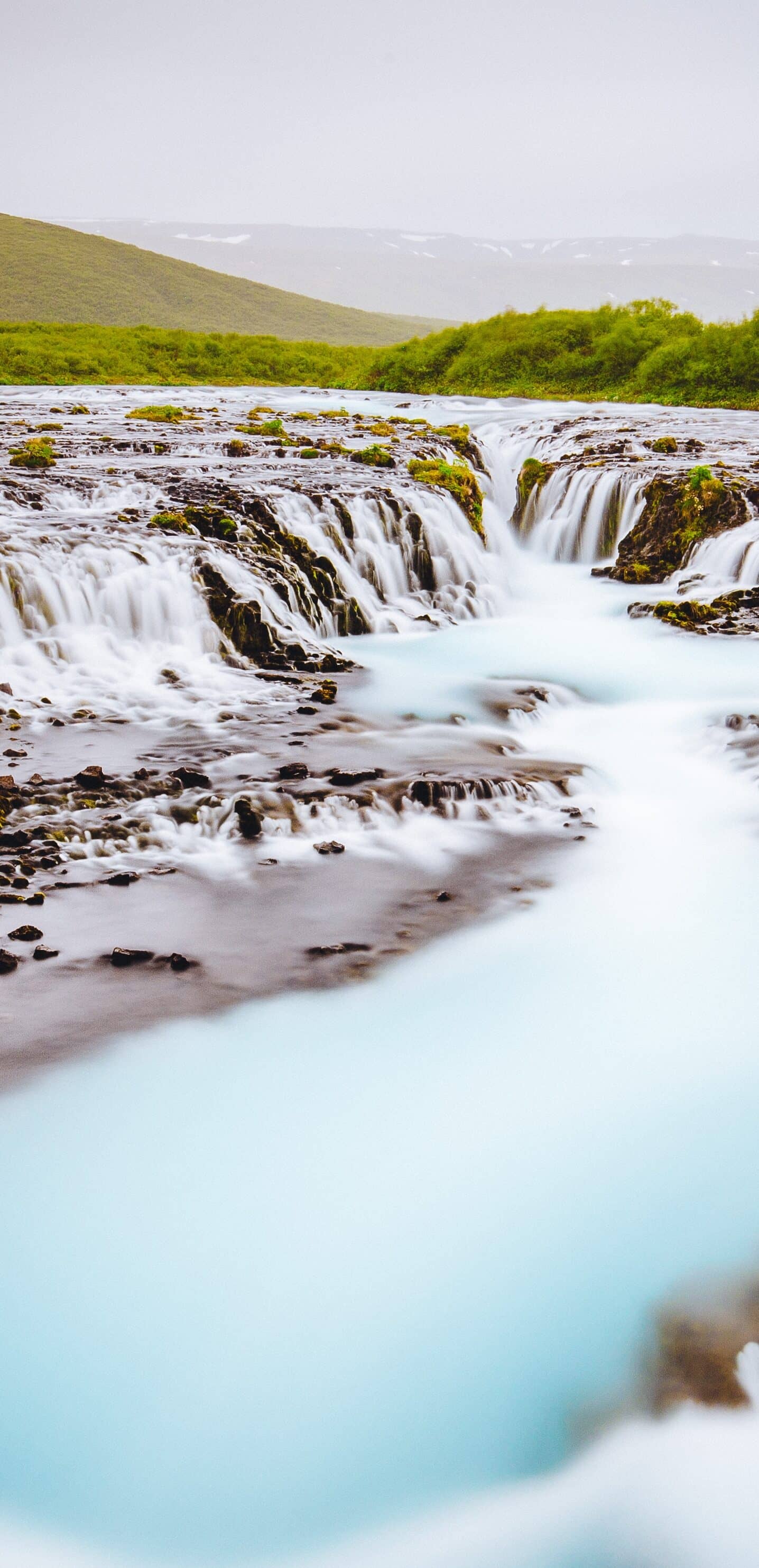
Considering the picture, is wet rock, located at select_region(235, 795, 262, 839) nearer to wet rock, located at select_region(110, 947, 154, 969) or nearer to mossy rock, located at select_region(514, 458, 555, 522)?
wet rock, located at select_region(110, 947, 154, 969)

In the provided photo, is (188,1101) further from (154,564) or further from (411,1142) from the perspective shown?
(154,564)

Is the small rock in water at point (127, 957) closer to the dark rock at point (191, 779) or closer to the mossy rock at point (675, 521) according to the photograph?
the dark rock at point (191, 779)

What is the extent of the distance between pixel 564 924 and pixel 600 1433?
4065mm

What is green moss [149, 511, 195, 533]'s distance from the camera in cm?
1514

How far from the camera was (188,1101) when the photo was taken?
5887 millimetres

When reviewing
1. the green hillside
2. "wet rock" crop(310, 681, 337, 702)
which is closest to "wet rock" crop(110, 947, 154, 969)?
"wet rock" crop(310, 681, 337, 702)

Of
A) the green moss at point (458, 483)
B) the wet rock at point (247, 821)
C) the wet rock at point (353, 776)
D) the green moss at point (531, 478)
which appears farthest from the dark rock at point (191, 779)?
the green moss at point (531, 478)

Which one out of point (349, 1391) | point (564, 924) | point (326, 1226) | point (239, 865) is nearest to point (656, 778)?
point (564, 924)

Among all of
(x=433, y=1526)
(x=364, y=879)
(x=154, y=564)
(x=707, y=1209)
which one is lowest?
(x=433, y=1526)

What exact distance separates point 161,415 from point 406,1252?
1085 inches

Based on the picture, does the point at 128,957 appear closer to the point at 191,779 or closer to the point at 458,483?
the point at 191,779

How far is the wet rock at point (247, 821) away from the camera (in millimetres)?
8695

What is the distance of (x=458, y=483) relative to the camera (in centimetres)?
1998

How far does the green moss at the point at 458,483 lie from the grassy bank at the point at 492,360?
22192mm
